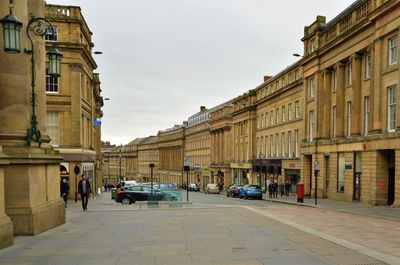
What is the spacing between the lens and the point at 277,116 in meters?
54.6

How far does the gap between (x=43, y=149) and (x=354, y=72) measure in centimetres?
2489

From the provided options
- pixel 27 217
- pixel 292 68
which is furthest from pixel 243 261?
pixel 292 68

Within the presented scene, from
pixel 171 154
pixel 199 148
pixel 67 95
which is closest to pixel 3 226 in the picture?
pixel 67 95

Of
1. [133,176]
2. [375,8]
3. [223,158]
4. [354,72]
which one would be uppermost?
[375,8]

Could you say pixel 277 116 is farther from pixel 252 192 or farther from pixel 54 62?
pixel 54 62

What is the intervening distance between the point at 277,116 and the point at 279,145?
3957 millimetres

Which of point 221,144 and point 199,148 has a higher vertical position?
point 221,144

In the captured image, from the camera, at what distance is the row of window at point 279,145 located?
48.1 m

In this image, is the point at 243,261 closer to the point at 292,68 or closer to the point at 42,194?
the point at 42,194

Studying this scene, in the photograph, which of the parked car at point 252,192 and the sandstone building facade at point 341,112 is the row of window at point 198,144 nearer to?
the sandstone building facade at point 341,112

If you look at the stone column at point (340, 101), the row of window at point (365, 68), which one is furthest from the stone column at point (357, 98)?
the stone column at point (340, 101)

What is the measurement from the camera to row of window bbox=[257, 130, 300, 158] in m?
48.1

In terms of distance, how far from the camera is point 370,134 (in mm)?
28234

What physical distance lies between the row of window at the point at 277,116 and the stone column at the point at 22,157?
37102 millimetres
